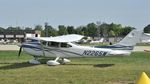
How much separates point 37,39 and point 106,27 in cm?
15095

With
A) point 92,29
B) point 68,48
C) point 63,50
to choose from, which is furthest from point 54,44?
point 92,29

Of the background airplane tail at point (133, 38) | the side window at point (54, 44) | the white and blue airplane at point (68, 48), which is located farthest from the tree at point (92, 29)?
the background airplane tail at point (133, 38)

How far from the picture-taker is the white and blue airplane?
2059 centimetres

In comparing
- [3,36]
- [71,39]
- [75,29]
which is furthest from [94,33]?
[71,39]

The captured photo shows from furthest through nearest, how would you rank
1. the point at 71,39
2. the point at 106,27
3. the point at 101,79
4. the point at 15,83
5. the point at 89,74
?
the point at 106,27, the point at 71,39, the point at 89,74, the point at 101,79, the point at 15,83

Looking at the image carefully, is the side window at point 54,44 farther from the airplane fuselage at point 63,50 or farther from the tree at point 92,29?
the tree at point 92,29

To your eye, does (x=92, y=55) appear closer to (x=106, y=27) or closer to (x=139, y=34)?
(x=139, y=34)

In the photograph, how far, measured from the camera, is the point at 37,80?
45.1 ft

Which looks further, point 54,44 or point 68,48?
point 54,44

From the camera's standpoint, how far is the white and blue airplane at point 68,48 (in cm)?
2059

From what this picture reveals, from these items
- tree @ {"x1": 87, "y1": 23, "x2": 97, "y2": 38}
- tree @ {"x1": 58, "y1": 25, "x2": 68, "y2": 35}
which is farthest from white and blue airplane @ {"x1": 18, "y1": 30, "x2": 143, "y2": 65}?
tree @ {"x1": 87, "y1": 23, "x2": 97, "y2": 38}

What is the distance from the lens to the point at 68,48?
70.1ft

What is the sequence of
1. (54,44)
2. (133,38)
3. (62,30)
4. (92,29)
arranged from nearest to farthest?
(133,38) < (54,44) < (62,30) < (92,29)

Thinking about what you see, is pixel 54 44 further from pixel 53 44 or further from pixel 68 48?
pixel 68 48
